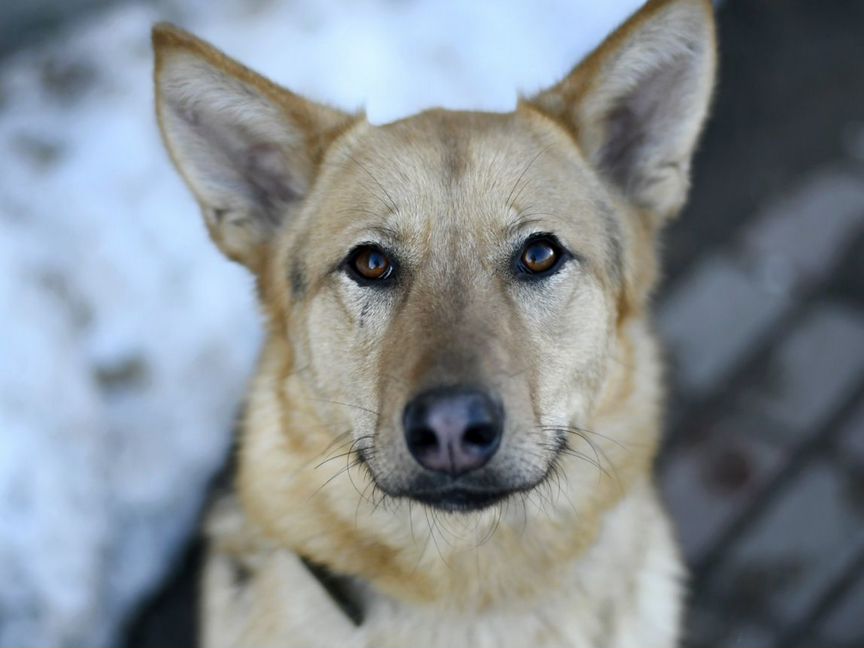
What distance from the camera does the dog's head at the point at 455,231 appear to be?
2.37 m

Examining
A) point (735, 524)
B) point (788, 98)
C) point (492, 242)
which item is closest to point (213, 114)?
point (492, 242)

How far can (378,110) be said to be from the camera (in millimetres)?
4777

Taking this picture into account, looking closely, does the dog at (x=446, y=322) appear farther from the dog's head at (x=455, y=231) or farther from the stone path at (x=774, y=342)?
the stone path at (x=774, y=342)

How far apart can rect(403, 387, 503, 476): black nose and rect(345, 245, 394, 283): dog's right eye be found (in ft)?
1.76

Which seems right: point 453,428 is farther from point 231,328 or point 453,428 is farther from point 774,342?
point 774,342

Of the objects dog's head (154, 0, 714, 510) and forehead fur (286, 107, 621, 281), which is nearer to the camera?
dog's head (154, 0, 714, 510)

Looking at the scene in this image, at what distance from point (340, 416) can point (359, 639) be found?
0.65 metres

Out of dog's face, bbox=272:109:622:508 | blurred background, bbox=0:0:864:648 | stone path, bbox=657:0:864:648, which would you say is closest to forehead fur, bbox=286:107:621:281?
dog's face, bbox=272:109:622:508

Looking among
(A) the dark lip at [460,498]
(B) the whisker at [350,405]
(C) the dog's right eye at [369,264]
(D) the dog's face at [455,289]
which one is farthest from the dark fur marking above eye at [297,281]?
(A) the dark lip at [460,498]

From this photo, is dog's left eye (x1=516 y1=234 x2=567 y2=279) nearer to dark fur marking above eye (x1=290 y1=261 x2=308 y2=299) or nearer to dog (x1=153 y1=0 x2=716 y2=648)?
dog (x1=153 y1=0 x2=716 y2=648)

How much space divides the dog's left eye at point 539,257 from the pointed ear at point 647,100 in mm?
414

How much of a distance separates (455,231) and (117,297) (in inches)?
83.3

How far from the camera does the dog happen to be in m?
2.58

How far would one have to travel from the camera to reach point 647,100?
9.39 ft
